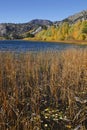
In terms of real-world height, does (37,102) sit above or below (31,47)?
above

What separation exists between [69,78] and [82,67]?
225 centimetres

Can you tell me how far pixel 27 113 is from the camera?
5.91m

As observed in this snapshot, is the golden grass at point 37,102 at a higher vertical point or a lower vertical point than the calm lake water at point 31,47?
higher

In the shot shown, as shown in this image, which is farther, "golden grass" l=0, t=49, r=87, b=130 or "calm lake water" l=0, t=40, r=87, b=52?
"calm lake water" l=0, t=40, r=87, b=52

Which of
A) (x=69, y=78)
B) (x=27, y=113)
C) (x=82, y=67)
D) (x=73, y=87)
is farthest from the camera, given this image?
(x=82, y=67)

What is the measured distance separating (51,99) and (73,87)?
126 centimetres

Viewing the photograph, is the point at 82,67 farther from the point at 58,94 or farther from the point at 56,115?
the point at 56,115

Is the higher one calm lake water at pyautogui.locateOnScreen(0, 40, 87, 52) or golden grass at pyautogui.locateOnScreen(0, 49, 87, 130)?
golden grass at pyautogui.locateOnScreen(0, 49, 87, 130)

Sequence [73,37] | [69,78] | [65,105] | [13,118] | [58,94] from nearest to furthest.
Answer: [13,118], [65,105], [58,94], [69,78], [73,37]

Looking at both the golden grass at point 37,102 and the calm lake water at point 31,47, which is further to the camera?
the calm lake water at point 31,47

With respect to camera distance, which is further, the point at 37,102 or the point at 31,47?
the point at 31,47

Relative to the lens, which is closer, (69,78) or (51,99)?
(51,99)

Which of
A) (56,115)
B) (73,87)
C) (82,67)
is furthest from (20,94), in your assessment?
(82,67)

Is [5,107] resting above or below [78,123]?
above
